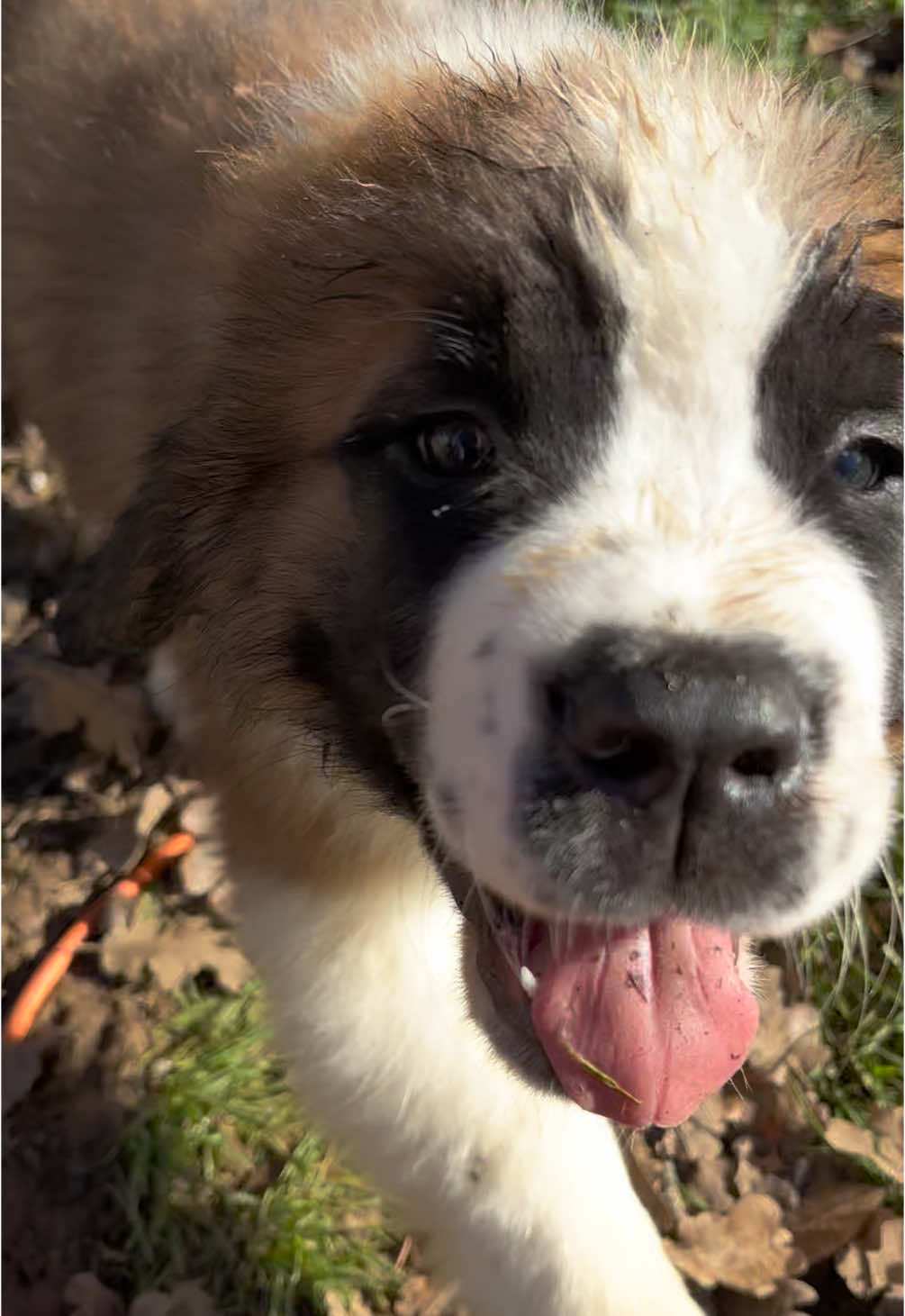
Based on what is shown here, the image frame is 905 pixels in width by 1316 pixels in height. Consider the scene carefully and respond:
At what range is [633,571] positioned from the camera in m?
1.54

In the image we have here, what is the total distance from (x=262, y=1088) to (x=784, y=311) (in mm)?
2160

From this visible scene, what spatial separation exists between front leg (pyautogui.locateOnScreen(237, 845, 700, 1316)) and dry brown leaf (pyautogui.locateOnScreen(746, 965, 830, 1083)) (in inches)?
28.4

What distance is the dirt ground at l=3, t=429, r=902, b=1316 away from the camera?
2748mm

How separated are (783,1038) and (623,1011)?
4.57 feet

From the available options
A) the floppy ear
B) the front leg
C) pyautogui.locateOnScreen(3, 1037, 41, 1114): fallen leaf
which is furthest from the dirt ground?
the floppy ear

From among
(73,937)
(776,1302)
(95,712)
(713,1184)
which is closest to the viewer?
(776,1302)

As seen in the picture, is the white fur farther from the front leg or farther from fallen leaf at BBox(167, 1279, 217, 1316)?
fallen leaf at BBox(167, 1279, 217, 1316)

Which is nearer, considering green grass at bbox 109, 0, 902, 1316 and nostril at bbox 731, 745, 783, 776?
nostril at bbox 731, 745, 783, 776

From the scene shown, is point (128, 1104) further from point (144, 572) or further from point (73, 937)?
point (144, 572)

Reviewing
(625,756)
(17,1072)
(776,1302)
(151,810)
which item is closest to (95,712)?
(151,810)

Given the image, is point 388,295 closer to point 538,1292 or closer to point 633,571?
point 633,571

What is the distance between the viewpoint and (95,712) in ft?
11.5

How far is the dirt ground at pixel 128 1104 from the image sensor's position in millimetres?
2748

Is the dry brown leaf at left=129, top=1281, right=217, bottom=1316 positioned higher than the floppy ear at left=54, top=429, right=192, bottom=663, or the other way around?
the floppy ear at left=54, top=429, right=192, bottom=663
